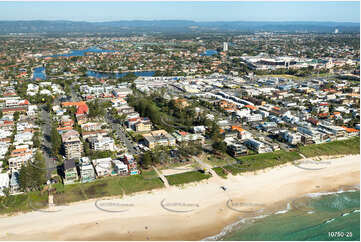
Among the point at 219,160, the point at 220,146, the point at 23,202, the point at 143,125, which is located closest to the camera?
the point at 23,202

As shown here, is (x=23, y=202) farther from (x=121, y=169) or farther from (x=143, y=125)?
(x=143, y=125)

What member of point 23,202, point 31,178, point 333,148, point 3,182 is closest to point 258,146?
point 333,148

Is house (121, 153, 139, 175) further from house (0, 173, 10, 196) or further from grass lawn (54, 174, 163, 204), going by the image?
house (0, 173, 10, 196)

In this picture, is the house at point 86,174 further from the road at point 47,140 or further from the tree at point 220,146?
the tree at point 220,146

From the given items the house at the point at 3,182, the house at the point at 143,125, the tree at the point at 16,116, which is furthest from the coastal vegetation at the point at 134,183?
the tree at the point at 16,116

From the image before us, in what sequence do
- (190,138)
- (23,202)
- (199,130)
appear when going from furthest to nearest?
1. (199,130)
2. (190,138)
3. (23,202)
